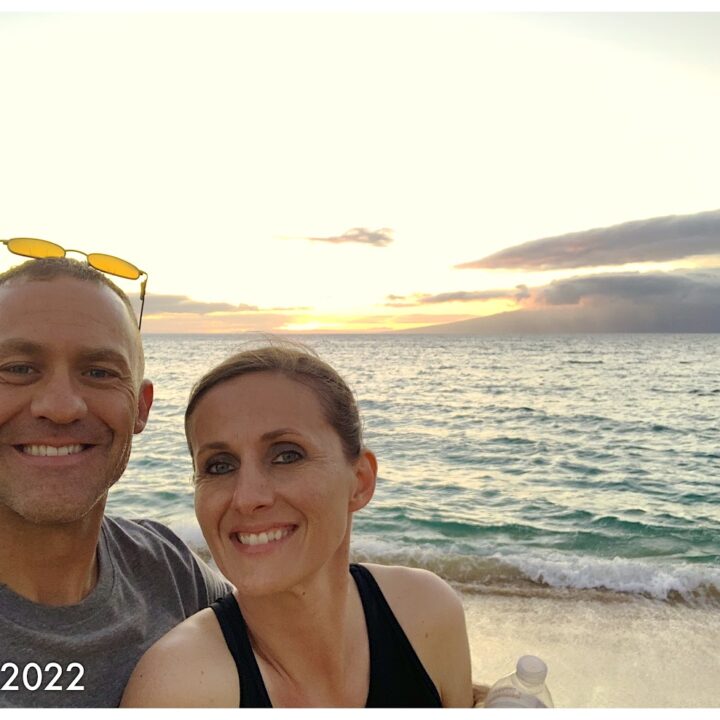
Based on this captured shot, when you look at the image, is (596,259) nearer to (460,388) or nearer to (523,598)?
(460,388)

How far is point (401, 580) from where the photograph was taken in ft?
7.92

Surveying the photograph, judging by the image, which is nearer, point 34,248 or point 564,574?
point 34,248

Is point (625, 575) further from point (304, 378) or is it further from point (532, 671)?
point (304, 378)

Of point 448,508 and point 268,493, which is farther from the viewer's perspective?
point 448,508

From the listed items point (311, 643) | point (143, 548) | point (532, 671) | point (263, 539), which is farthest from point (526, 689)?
point (143, 548)

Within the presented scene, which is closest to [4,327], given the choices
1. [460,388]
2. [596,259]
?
[460,388]

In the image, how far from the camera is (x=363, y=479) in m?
2.29

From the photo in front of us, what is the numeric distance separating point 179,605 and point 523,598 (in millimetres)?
5537

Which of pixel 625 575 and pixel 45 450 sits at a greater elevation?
pixel 45 450

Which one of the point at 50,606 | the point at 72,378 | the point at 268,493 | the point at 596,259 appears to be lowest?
the point at 50,606

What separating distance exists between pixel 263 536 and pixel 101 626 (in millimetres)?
811

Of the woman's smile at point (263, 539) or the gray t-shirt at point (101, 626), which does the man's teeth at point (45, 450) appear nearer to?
the gray t-shirt at point (101, 626)

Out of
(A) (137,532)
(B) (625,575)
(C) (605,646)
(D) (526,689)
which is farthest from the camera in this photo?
(B) (625,575)

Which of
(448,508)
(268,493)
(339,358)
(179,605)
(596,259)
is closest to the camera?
(268,493)
